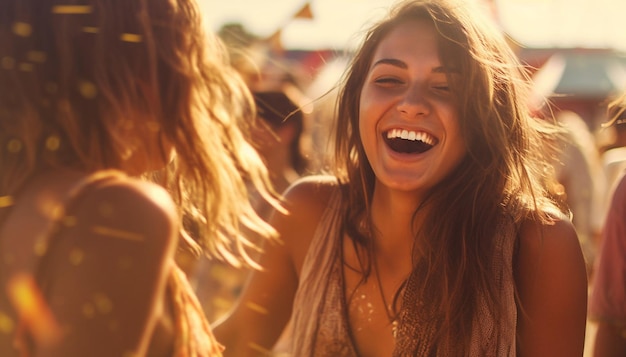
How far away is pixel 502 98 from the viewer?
248 centimetres

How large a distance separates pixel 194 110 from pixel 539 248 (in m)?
1.14

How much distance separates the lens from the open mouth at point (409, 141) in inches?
93.7

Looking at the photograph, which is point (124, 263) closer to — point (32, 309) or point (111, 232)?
point (111, 232)

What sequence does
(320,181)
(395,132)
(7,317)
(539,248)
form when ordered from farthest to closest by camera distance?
1. (320,181)
2. (395,132)
3. (539,248)
4. (7,317)

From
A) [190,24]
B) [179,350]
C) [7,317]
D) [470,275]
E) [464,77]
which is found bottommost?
[470,275]

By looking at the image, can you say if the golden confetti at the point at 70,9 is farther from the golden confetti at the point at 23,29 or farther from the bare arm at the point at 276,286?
the bare arm at the point at 276,286

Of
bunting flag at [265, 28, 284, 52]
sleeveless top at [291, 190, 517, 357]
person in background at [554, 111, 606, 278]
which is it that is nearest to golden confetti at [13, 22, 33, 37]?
sleeveless top at [291, 190, 517, 357]

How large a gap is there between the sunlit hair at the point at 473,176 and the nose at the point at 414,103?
0.31ft

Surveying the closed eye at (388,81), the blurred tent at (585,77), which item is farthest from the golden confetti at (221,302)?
the blurred tent at (585,77)

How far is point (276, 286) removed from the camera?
8.77ft

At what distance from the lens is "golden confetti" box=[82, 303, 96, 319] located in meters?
1.24

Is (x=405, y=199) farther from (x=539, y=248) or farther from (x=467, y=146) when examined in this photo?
(x=539, y=248)

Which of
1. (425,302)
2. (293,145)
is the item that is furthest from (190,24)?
(293,145)

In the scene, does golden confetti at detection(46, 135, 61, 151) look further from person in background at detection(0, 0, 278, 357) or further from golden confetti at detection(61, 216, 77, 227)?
golden confetti at detection(61, 216, 77, 227)
